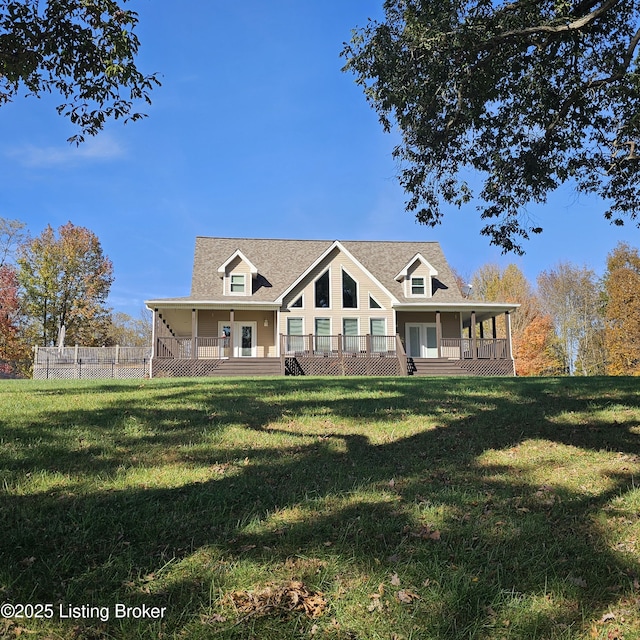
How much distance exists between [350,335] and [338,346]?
5.08 feet

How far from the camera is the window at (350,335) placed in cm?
2488

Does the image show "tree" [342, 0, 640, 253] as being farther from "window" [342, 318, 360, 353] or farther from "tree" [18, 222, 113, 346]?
"tree" [18, 222, 113, 346]

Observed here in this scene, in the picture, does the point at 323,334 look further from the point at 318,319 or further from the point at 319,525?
the point at 319,525

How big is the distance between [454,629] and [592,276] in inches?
1722

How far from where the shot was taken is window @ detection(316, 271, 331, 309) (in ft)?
85.0

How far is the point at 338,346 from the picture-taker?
24078 mm

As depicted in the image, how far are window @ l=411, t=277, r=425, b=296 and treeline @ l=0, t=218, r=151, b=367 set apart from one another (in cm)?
2566

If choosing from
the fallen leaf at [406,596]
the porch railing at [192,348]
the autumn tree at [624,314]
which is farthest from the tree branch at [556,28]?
the autumn tree at [624,314]

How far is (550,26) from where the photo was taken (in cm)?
771

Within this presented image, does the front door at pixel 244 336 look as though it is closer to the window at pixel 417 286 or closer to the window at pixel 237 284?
the window at pixel 237 284

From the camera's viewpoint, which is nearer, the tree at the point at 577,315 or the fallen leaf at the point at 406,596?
the fallen leaf at the point at 406,596

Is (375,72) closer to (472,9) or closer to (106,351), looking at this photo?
(472,9)

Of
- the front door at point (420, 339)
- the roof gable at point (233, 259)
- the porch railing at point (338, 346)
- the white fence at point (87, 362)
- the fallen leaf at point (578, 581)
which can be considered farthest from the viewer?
the front door at point (420, 339)

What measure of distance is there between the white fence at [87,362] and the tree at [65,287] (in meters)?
11.7
